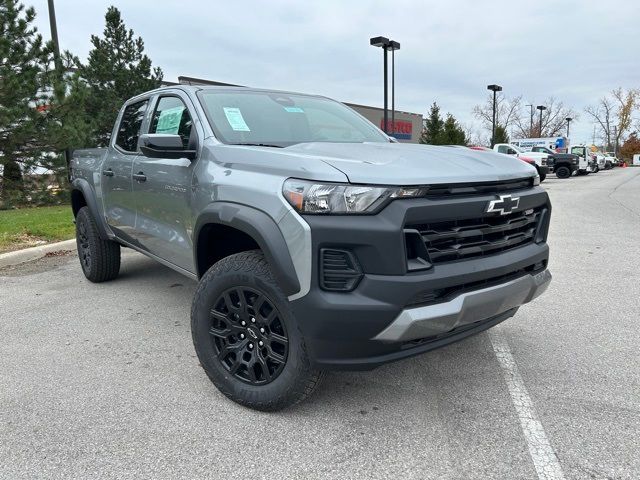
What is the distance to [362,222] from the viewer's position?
229cm

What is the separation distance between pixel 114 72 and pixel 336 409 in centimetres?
2033

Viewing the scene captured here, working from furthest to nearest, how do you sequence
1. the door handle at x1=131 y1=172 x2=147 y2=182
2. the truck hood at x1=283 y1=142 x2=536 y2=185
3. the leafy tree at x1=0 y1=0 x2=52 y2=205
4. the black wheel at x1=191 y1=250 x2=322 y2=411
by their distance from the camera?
the leafy tree at x1=0 y1=0 x2=52 y2=205, the door handle at x1=131 y1=172 x2=147 y2=182, the black wheel at x1=191 y1=250 x2=322 y2=411, the truck hood at x1=283 y1=142 x2=536 y2=185

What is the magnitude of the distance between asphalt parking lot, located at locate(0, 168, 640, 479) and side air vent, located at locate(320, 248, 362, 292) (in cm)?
79

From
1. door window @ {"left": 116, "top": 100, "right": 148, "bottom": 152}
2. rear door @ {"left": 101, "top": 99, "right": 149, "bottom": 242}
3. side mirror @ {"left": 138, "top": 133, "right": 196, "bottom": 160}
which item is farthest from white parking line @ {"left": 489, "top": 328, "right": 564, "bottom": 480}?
door window @ {"left": 116, "top": 100, "right": 148, "bottom": 152}

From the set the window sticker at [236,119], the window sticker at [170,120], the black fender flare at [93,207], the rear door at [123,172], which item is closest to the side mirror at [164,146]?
the window sticker at [236,119]

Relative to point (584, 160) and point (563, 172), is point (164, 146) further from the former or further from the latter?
point (584, 160)

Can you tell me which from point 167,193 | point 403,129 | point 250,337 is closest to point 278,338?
point 250,337

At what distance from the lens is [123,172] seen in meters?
4.35

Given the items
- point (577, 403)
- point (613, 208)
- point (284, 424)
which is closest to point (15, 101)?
point (284, 424)

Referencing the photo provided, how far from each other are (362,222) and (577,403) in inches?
64.4

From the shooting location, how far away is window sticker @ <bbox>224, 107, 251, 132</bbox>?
336 centimetres

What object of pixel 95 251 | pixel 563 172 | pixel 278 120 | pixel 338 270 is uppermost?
pixel 278 120

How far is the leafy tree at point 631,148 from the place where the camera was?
83.7 metres

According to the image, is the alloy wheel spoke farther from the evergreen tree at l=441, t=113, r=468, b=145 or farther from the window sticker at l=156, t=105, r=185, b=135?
the evergreen tree at l=441, t=113, r=468, b=145
